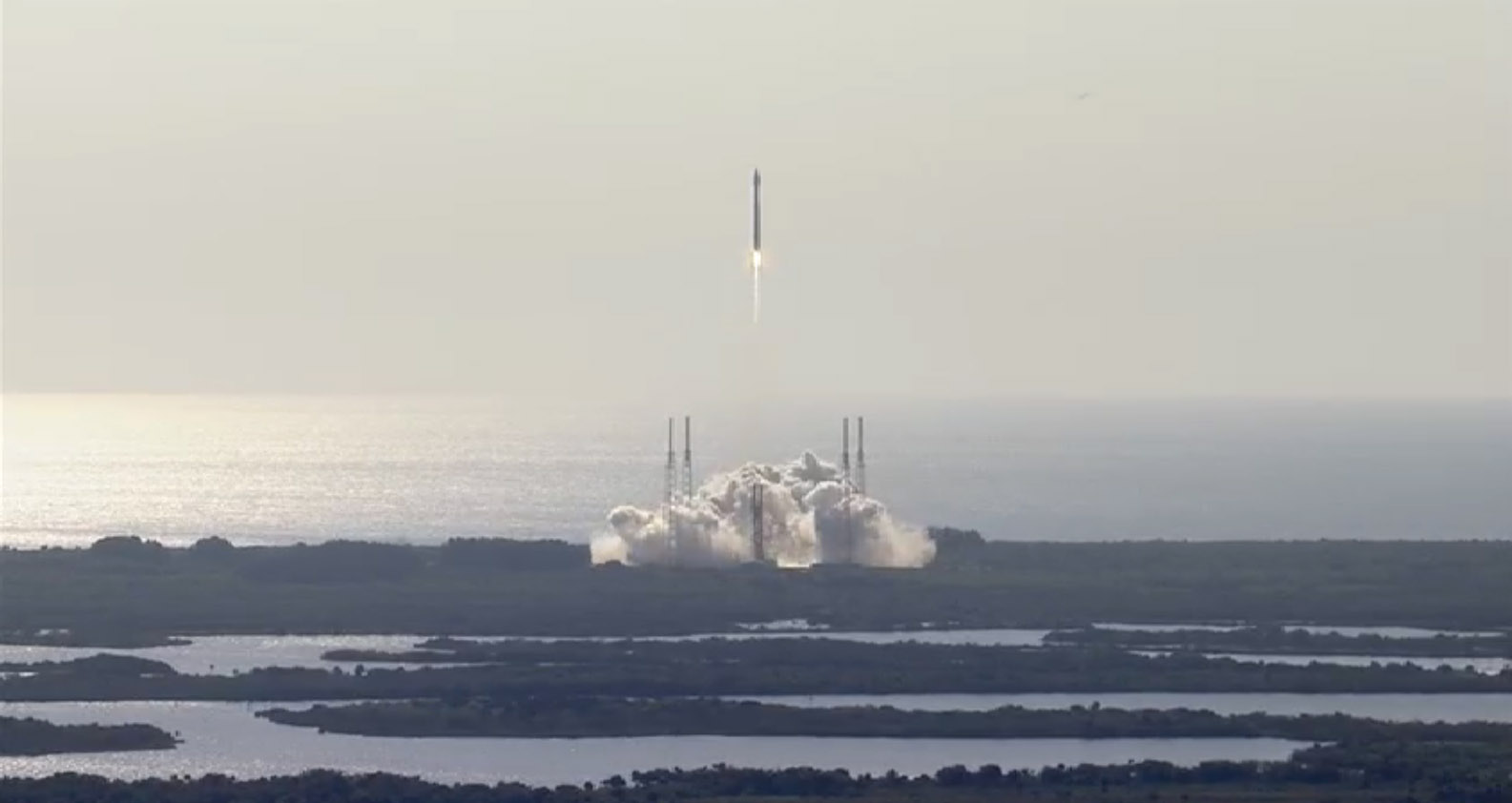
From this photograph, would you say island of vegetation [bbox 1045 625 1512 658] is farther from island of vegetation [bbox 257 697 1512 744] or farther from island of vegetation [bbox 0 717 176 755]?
island of vegetation [bbox 0 717 176 755]

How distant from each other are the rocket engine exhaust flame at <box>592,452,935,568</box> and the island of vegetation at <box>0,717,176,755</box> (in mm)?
43380

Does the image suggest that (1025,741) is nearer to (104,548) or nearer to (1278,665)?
(1278,665)

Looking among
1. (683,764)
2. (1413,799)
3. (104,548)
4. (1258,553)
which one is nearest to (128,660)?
(683,764)

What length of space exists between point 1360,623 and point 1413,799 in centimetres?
4069

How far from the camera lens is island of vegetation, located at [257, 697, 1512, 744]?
87500mm

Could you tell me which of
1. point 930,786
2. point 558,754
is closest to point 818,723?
point 558,754

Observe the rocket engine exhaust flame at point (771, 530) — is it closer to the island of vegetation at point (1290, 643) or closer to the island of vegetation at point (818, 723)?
the island of vegetation at point (1290, 643)

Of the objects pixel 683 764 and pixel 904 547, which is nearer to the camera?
pixel 683 764

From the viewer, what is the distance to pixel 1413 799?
75312 millimetres

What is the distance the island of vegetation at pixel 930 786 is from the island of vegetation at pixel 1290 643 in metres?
25.4

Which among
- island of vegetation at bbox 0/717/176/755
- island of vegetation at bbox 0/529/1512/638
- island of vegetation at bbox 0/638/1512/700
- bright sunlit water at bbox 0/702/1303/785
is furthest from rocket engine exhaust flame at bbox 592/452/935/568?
island of vegetation at bbox 0/717/176/755

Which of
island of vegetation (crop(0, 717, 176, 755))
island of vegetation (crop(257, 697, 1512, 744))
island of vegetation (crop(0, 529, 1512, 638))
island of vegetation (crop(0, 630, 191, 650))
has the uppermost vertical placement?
island of vegetation (crop(0, 529, 1512, 638))

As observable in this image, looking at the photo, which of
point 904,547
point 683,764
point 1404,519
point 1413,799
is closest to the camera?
point 1413,799

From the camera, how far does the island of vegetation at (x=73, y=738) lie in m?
84.6
